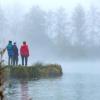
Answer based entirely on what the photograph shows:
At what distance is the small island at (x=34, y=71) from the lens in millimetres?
25719

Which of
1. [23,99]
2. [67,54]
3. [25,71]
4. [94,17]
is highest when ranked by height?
[94,17]

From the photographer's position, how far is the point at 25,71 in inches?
1018

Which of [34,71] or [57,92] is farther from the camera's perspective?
[34,71]

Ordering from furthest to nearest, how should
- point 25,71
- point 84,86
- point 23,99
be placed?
point 25,71
point 84,86
point 23,99

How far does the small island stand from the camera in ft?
84.4

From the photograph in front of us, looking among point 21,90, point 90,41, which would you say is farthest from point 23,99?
point 90,41

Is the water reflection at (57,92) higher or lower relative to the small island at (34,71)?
lower

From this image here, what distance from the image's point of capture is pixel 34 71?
2639cm

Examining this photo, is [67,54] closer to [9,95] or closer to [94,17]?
[94,17]

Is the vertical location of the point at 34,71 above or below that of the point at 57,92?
above

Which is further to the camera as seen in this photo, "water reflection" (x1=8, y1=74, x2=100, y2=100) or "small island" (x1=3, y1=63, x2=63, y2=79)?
"small island" (x1=3, y1=63, x2=63, y2=79)

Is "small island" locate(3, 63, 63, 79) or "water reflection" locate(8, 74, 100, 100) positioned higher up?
"small island" locate(3, 63, 63, 79)

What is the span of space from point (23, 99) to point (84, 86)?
519 centimetres

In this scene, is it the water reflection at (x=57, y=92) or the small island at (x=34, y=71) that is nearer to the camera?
the water reflection at (x=57, y=92)
